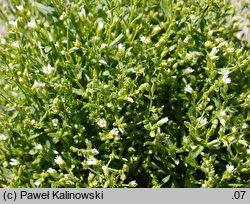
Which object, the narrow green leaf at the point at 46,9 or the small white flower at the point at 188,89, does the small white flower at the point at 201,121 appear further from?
the narrow green leaf at the point at 46,9

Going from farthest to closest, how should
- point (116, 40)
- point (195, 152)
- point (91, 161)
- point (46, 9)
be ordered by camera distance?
point (46, 9), point (116, 40), point (195, 152), point (91, 161)

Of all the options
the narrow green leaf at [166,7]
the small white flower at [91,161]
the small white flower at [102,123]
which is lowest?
the small white flower at [91,161]

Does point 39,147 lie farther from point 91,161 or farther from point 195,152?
point 195,152

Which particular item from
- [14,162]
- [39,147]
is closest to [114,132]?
[39,147]

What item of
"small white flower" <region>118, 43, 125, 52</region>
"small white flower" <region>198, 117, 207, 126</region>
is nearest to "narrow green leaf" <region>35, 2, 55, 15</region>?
"small white flower" <region>118, 43, 125, 52</region>

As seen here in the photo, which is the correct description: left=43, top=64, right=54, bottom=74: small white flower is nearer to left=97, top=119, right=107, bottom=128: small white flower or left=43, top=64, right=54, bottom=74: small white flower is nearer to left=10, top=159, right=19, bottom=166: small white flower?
left=97, top=119, right=107, bottom=128: small white flower

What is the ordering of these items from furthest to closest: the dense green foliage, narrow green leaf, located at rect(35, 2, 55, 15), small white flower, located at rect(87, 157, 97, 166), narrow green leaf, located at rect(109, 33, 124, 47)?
narrow green leaf, located at rect(35, 2, 55, 15) → narrow green leaf, located at rect(109, 33, 124, 47) → the dense green foliage → small white flower, located at rect(87, 157, 97, 166)

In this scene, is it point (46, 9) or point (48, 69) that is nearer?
point (48, 69)

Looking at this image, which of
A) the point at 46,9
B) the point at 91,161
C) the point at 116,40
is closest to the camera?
the point at 91,161

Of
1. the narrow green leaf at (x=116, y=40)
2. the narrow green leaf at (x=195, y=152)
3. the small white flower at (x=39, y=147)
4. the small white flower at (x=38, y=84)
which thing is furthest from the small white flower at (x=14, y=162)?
the narrow green leaf at (x=195, y=152)
